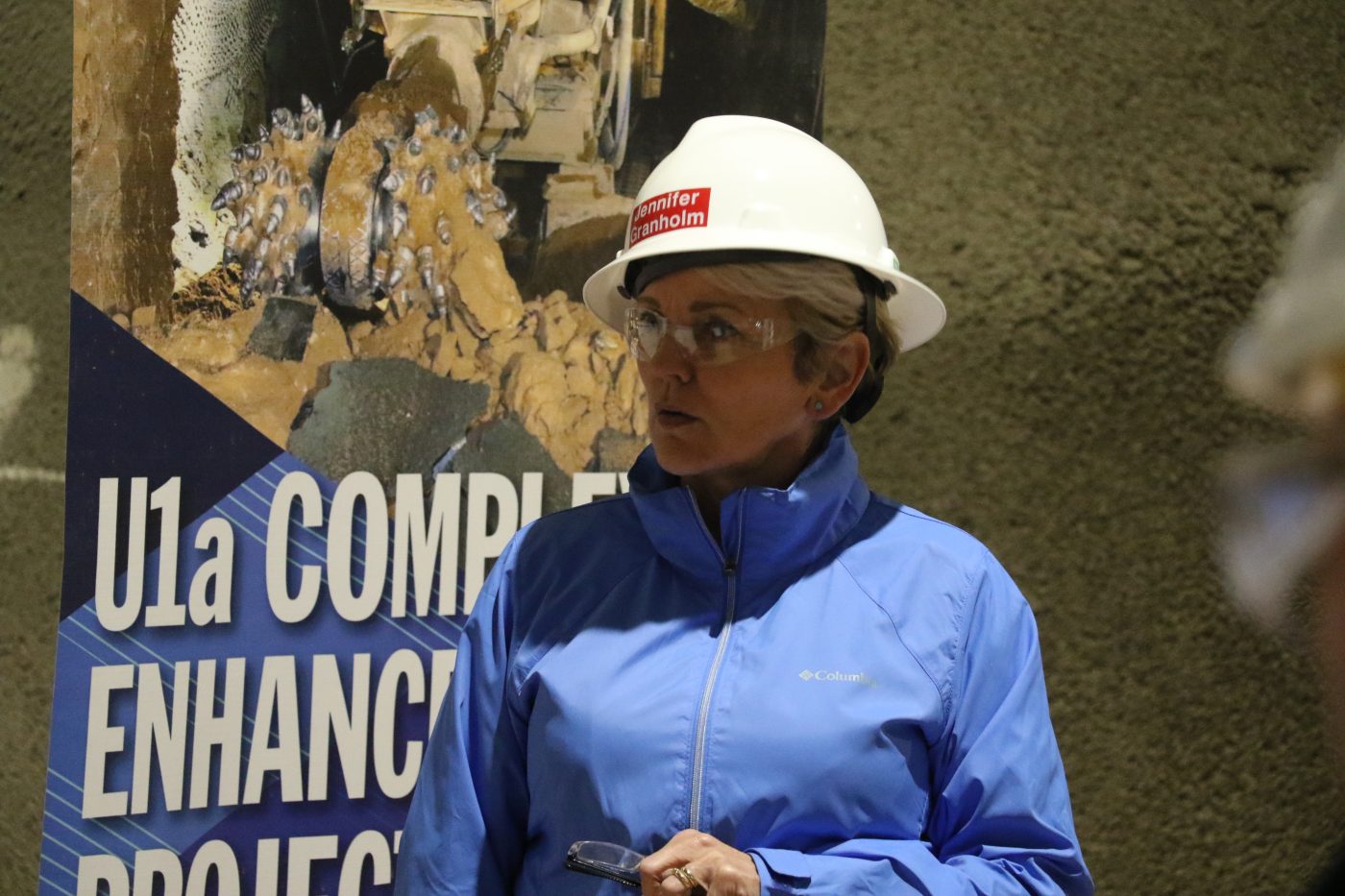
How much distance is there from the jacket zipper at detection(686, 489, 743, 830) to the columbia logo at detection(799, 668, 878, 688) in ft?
0.29

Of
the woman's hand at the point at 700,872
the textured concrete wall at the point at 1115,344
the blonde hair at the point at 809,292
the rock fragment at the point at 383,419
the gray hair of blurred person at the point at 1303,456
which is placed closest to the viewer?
the gray hair of blurred person at the point at 1303,456

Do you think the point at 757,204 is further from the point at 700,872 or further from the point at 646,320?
the point at 700,872

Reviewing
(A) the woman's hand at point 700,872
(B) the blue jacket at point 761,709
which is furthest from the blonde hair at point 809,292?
(A) the woman's hand at point 700,872

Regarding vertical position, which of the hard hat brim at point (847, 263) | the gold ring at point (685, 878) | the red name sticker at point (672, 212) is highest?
the red name sticker at point (672, 212)

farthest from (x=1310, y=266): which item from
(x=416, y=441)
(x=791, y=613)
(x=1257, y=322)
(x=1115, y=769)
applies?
(x=1115, y=769)

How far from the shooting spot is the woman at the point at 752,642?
127 centimetres

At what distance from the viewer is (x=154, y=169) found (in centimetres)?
212

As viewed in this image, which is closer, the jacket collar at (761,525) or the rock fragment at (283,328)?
the jacket collar at (761,525)

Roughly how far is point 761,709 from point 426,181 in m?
1.31

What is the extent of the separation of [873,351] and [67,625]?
138 cm

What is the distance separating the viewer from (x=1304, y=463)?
0.56 meters

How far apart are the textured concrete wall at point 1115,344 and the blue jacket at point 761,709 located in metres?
1.10

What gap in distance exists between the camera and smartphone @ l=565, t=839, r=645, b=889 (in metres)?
1.23

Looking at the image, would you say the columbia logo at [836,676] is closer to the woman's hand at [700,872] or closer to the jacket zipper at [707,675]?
the jacket zipper at [707,675]
